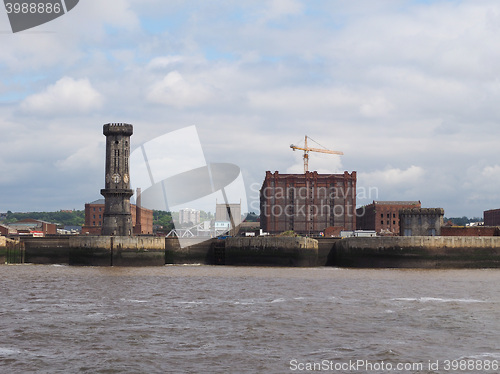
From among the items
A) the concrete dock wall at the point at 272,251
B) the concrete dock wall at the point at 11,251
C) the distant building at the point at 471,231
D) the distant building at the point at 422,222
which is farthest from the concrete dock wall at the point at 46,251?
the distant building at the point at 471,231

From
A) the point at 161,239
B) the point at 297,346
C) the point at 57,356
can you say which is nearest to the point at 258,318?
the point at 297,346

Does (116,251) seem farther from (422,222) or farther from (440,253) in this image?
(422,222)

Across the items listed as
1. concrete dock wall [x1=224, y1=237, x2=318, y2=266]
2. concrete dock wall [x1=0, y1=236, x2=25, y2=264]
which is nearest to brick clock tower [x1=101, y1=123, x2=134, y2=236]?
concrete dock wall [x1=0, y1=236, x2=25, y2=264]

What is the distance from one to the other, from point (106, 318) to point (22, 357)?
1033cm

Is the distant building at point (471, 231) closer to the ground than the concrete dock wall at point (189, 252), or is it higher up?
higher up

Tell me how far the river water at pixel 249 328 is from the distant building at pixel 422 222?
40.3 m

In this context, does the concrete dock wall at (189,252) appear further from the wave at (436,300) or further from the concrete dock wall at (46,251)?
the wave at (436,300)

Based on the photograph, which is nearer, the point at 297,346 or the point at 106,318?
the point at 297,346

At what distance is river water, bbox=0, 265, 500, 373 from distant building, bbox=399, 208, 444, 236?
40273mm

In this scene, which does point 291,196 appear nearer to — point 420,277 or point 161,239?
point 161,239

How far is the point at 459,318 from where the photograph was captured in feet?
120

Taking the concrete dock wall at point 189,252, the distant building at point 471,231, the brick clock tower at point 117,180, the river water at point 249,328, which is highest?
the brick clock tower at point 117,180

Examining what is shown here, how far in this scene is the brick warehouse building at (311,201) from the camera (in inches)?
7279

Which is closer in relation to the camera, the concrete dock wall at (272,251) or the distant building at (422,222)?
the concrete dock wall at (272,251)
